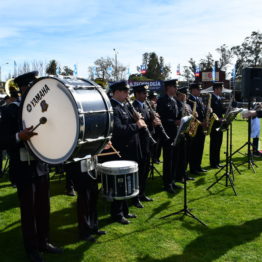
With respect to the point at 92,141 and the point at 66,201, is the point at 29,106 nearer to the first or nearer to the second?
the point at 92,141

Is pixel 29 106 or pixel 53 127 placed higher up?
pixel 29 106

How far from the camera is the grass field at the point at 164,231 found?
3961 mm

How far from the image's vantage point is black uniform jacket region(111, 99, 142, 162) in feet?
16.1

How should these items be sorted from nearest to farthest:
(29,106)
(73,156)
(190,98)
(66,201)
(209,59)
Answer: (73,156) < (29,106) < (66,201) < (190,98) < (209,59)

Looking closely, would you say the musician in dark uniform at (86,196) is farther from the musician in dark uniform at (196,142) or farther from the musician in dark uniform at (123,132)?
the musician in dark uniform at (196,142)

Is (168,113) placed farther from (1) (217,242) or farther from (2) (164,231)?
(1) (217,242)

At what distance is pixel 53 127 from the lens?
3.25 metres

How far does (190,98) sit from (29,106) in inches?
224

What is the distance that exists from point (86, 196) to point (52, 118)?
59.4 inches

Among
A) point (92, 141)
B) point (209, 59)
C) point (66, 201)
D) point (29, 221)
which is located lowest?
point (66, 201)

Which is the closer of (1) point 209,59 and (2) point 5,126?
(2) point 5,126

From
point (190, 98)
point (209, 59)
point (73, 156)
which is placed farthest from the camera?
point (209, 59)

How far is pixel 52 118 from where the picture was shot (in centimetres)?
324

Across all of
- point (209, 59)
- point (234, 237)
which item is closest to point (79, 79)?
point (234, 237)
